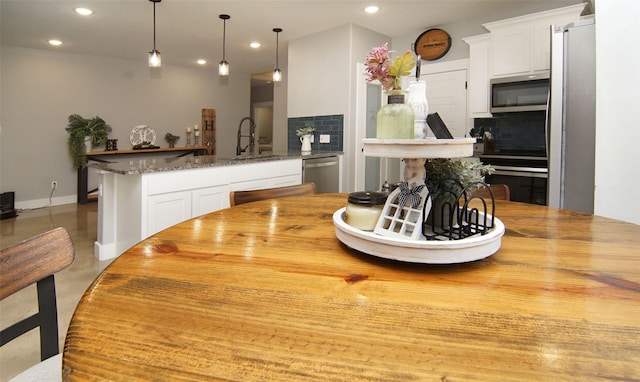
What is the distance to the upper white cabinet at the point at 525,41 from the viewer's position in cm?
341

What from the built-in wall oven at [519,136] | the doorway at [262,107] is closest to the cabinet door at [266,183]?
the built-in wall oven at [519,136]

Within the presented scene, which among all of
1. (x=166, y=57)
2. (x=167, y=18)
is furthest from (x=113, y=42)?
(x=167, y=18)

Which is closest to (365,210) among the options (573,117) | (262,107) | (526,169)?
(573,117)

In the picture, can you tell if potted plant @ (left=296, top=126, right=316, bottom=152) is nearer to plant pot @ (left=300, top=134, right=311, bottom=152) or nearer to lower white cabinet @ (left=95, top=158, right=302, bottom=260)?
plant pot @ (left=300, top=134, right=311, bottom=152)

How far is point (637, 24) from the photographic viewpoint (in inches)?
88.2

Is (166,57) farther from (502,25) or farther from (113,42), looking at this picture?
(502,25)

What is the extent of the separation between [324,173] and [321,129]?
69 centimetres

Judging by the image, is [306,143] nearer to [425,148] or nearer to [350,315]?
[425,148]

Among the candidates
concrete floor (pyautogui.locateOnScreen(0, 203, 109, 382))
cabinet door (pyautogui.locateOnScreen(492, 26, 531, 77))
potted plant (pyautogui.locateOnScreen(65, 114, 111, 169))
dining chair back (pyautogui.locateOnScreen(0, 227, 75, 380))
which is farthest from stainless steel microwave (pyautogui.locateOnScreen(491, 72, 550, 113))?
potted plant (pyautogui.locateOnScreen(65, 114, 111, 169))

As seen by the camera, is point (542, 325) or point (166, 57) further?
point (166, 57)

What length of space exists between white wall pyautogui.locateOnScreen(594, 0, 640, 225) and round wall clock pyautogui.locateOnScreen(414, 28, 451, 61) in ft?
7.03

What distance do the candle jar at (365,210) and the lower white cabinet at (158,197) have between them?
2.12 metres

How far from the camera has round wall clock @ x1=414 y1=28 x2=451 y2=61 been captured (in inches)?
174

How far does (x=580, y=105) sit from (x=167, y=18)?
4.17 m
